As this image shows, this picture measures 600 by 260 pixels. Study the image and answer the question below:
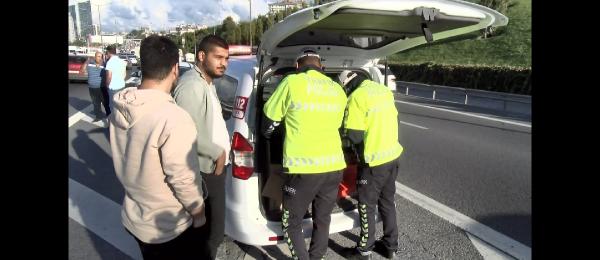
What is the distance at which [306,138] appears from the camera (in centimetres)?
275

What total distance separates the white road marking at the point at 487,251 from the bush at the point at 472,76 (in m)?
15.7

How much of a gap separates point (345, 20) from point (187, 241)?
6.18 ft

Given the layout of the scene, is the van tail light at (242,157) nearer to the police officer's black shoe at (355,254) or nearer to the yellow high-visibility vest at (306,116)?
the yellow high-visibility vest at (306,116)

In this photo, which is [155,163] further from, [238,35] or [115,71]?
[238,35]

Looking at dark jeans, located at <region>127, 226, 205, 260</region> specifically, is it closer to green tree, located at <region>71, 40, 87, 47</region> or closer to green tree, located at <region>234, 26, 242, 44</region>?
green tree, located at <region>234, 26, 242, 44</region>

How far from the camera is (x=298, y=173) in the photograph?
2773 mm

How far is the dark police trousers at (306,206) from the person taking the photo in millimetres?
2830

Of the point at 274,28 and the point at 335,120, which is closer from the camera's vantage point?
the point at 274,28

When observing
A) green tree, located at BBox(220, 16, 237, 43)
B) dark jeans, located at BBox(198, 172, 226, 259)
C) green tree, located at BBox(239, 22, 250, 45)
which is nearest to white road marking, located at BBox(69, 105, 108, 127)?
dark jeans, located at BBox(198, 172, 226, 259)

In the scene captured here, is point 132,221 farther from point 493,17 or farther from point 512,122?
point 512,122

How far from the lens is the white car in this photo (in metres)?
2.59
